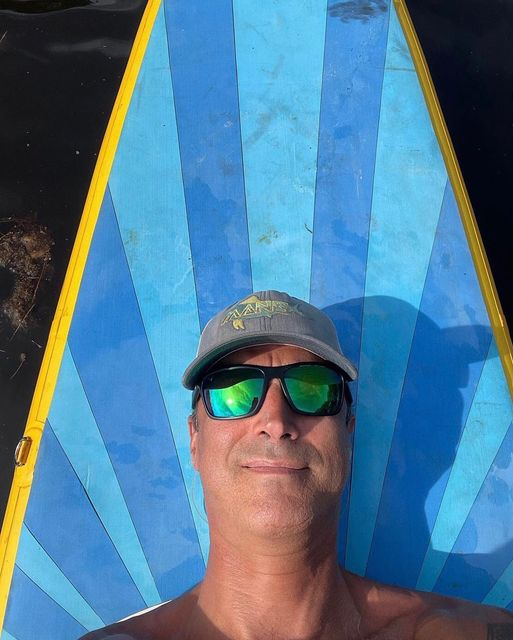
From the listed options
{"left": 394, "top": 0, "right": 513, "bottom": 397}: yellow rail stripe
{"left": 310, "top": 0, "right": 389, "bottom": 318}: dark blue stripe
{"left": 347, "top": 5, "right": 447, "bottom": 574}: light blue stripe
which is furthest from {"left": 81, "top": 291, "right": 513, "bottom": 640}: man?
{"left": 394, "top": 0, "right": 513, "bottom": 397}: yellow rail stripe

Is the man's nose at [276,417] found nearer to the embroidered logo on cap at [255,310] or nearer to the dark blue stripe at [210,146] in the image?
the embroidered logo on cap at [255,310]

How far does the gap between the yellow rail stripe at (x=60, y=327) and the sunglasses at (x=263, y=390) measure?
744 millimetres

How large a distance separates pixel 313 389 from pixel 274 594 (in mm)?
555

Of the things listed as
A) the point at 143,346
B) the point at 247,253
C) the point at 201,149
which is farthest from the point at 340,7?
the point at 143,346

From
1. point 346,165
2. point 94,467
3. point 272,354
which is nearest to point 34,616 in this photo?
point 94,467

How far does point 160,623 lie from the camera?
1.70 meters

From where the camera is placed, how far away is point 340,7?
219 centimetres

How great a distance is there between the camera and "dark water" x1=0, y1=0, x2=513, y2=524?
2547 millimetres

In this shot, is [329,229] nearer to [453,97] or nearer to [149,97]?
[149,97]

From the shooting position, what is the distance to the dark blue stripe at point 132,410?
2.00 m

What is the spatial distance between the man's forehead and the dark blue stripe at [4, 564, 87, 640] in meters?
1.06

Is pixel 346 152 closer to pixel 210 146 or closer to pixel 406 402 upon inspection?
pixel 210 146

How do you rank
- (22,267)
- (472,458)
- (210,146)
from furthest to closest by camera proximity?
(22,267), (210,146), (472,458)

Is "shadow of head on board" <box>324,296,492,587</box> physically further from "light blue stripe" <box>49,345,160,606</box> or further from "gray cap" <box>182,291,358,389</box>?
"light blue stripe" <box>49,345,160,606</box>
